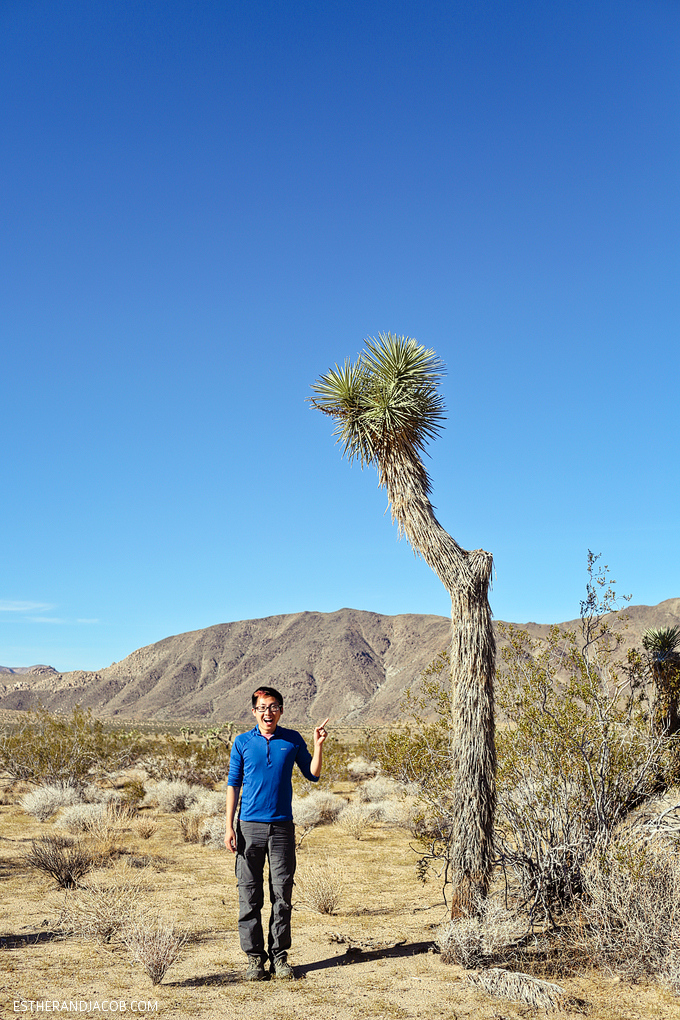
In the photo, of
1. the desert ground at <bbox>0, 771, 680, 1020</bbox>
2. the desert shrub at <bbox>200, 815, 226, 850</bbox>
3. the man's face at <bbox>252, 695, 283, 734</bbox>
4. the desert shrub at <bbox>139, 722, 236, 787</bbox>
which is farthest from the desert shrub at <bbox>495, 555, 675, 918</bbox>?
the desert shrub at <bbox>139, 722, 236, 787</bbox>

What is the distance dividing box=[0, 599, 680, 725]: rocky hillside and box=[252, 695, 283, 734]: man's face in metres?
73.5

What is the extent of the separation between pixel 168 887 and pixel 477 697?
573 centimetres

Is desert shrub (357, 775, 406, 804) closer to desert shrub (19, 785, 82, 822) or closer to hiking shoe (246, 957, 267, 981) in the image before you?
desert shrub (19, 785, 82, 822)

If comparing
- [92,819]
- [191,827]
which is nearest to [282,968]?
[191,827]

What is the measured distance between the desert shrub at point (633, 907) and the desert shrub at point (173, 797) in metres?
12.5

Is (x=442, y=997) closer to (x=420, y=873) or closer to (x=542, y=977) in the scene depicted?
(x=542, y=977)

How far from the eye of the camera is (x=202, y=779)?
68.4 feet

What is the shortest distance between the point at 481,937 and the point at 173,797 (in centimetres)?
1251

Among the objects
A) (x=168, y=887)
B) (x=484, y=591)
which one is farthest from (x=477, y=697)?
(x=168, y=887)

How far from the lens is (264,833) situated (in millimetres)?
5234

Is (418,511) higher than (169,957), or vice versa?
(418,511)

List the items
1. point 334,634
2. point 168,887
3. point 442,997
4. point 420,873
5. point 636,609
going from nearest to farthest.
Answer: point 442,997 → point 420,873 → point 168,887 → point 636,609 → point 334,634

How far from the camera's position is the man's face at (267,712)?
5.38 meters

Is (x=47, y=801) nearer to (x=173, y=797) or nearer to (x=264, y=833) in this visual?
(x=173, y=797)
